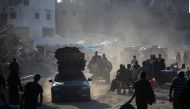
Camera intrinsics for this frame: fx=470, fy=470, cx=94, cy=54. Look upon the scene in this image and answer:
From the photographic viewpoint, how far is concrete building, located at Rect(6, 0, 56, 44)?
72.0m

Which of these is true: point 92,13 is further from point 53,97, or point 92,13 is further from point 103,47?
point 53,97

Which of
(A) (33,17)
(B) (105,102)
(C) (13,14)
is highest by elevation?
(C) (13,14)

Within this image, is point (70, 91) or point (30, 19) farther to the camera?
point (30, 19)

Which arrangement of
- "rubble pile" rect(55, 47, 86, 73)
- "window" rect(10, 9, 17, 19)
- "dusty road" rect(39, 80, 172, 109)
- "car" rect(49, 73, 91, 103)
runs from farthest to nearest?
"window" rect(10, 9, 17, 19)
"rubble pile" rect(55, 47, 86, 73)
"car" rect(49, 73, 91, 103)
"dusty road" rect(39, 80, 172, 109)

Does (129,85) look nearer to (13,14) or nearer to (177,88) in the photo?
(177,88)

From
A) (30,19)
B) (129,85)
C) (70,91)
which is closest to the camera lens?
(70,91)

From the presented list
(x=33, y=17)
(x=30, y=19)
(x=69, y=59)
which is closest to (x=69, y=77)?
(x=69, y=59)

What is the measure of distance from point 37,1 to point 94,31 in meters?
23.9

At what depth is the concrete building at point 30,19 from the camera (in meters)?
72.0

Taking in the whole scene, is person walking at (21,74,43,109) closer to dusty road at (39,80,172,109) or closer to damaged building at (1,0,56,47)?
dusty road at (39,80,172,109)

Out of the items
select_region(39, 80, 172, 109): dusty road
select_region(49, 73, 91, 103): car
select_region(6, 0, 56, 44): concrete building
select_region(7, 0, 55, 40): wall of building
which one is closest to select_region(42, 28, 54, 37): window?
select_region(6, 0, 56, 44): concrete building

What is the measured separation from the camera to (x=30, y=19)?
73.7 m

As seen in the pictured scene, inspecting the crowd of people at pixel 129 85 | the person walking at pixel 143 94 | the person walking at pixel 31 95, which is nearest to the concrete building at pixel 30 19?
the crowd of people at pixel 129 85

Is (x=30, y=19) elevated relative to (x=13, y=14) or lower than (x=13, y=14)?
lower
